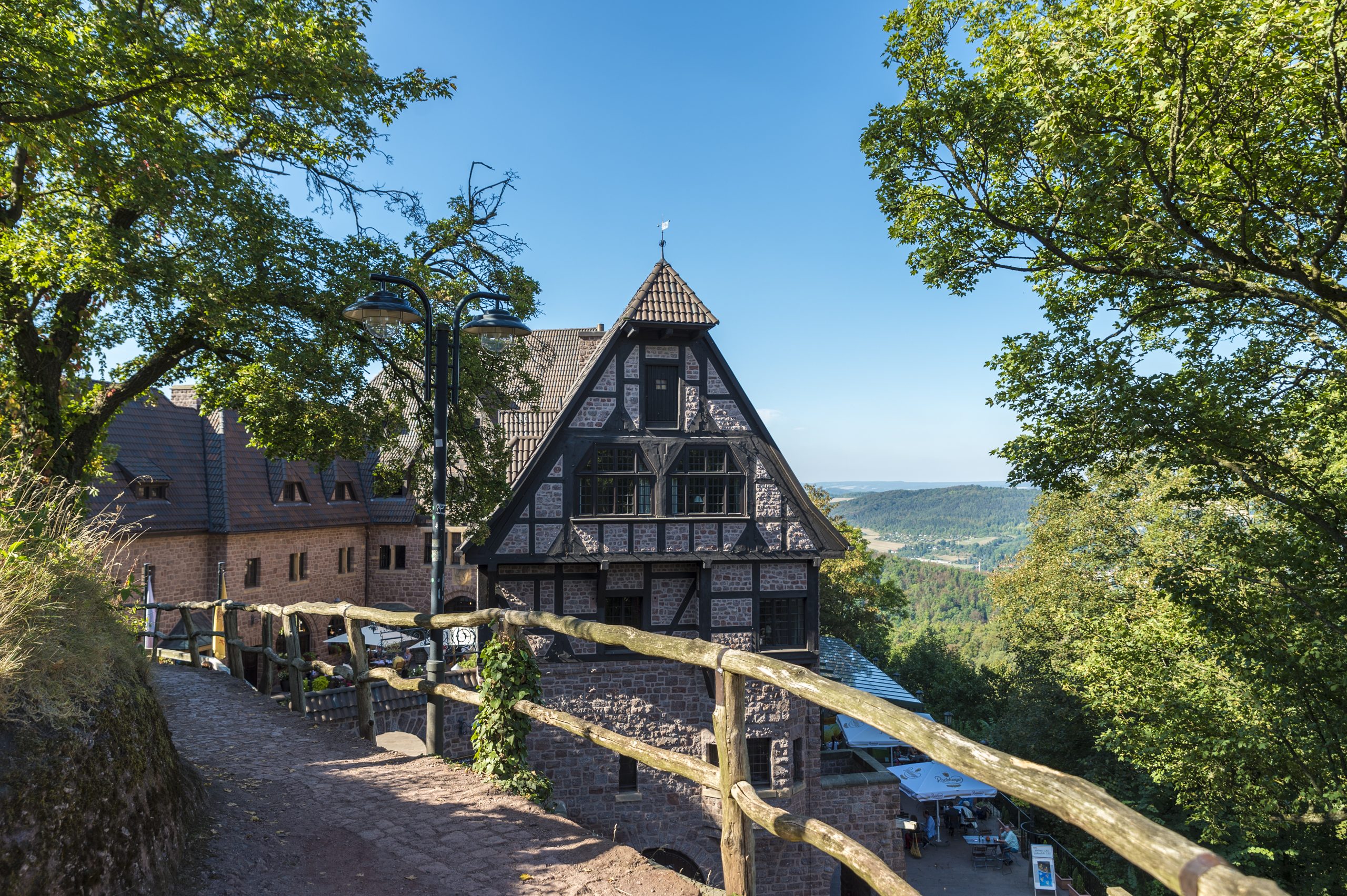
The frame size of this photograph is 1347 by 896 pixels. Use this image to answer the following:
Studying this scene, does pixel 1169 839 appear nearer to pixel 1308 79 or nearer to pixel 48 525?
pixel 48 525

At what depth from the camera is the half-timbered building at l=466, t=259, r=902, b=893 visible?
14.9 m

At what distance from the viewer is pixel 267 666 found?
841cm

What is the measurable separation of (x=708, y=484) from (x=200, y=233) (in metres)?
9.77

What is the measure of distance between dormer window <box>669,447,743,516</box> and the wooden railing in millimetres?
9837

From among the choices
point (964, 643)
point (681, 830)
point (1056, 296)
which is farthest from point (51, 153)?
point (964, 643)

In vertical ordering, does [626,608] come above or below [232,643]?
below

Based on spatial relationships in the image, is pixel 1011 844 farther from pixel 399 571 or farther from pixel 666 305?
Result: pixel 399 571

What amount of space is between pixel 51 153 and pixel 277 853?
24.5ft

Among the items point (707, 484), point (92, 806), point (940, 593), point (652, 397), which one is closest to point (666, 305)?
point (652, 397)

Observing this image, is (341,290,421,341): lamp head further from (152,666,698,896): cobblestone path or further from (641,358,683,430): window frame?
(641,358,683,430): window frame

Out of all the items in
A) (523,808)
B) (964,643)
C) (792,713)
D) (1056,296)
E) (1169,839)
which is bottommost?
(964,643)

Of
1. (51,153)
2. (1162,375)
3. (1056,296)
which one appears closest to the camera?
(51,153)

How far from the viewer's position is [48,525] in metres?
4.95

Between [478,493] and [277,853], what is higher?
[478,493]
